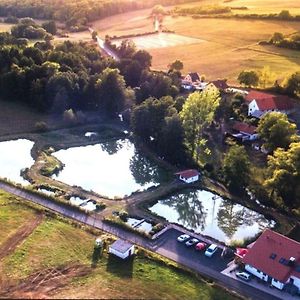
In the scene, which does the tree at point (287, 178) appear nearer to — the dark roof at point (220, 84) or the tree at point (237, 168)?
the tree at point (237, 168)

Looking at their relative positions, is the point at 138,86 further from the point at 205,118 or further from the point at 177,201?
the point at 177,201

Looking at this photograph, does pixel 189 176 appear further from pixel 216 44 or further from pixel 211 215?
pixel 216 44

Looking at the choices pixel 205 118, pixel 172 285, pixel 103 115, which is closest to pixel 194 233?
pixel 172 285

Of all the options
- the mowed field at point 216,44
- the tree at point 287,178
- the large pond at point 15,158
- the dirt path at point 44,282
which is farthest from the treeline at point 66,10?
the dirt path at point 44,282

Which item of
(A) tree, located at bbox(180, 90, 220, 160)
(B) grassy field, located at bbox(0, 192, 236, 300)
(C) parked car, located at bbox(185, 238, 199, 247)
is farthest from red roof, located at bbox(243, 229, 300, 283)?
(A) tree, located at bbox(180, 90, 220, 160)

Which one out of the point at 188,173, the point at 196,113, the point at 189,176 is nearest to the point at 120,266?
the point at 189,176

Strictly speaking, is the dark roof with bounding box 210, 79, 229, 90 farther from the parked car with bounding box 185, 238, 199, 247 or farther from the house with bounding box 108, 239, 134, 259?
the house with bounding box 108, 239, 134, 259
